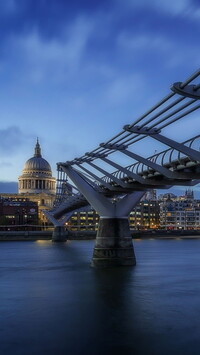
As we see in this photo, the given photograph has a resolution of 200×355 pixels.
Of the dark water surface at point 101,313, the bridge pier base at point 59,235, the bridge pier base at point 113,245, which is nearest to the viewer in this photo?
the dark water surface at point 101,313

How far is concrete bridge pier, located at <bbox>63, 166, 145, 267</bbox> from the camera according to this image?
39250mm

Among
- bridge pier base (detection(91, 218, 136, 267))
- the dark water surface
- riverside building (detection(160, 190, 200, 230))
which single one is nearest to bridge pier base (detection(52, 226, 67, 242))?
bridge pier base (detection(91, 218, 136, 267))

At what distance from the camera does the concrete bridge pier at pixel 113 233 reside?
39.2 metres

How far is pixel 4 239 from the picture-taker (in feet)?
395

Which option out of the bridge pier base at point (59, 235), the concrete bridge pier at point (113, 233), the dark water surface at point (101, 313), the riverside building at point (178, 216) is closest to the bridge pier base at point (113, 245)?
the concrete bridge pier at point (113, 233)

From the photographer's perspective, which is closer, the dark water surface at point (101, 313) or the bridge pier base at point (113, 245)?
the dark water surface at point (101, 313)

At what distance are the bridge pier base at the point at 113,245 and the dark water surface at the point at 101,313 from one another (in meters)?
1.94

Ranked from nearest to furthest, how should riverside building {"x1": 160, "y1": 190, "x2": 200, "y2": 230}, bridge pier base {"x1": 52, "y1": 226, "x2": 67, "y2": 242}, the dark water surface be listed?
the dark water surface
bridge pier base {"x1": 52, "y1": 226, "x2": 67, "y2": 242}
riverside building {"x1": 160, "y1": 190, "x2": 200, "y2": 230}

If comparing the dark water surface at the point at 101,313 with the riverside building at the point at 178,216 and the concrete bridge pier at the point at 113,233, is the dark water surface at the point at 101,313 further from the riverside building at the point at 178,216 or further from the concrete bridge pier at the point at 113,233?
the riverside building at the point at 178,216

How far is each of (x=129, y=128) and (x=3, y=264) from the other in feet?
97.1

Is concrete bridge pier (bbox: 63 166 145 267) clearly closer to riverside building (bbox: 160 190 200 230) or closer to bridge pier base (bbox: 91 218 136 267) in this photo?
bridge pier base (bbox: 91 218 136 267)

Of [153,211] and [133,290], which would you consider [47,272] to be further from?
[153,211]

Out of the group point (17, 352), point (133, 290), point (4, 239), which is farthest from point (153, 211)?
point (17, 352)

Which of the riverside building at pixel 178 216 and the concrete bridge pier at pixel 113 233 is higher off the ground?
the riverside building at pixel 178 216
